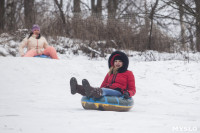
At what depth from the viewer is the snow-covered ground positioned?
9.74 ft

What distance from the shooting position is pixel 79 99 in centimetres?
594

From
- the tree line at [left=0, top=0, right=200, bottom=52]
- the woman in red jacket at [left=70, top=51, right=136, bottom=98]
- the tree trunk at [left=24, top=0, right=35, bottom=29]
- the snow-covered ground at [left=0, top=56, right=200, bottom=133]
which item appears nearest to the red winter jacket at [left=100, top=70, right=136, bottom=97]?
the woman in red jacket at [left=70, top=51, right=136, bottom=98]

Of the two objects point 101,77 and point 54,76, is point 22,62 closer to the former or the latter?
point 54,76

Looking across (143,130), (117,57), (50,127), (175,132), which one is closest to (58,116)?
(50,127)

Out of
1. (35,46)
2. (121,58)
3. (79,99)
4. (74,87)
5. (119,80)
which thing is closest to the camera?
(74,87)

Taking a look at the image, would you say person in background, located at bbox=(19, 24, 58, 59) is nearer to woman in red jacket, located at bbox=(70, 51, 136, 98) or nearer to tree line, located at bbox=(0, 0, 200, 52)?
tree line, located at bbox=(0, 0, 200, 52)

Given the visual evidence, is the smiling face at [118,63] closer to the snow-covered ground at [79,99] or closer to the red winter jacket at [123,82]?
the red winter jacket at [123,82]

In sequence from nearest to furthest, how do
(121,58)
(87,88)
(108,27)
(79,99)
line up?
(87,88)
(121,58)
(79,99)
(108,27)

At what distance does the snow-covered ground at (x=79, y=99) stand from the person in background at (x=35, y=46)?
0.68 meters

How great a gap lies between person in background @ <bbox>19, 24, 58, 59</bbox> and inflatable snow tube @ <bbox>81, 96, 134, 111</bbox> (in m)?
4.48

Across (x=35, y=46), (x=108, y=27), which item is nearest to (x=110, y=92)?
(x=35, y=46)

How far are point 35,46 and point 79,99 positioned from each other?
360 centimetres

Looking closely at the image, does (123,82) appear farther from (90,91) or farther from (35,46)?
(35,46)

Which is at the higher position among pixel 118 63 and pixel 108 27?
pixel 108 27
